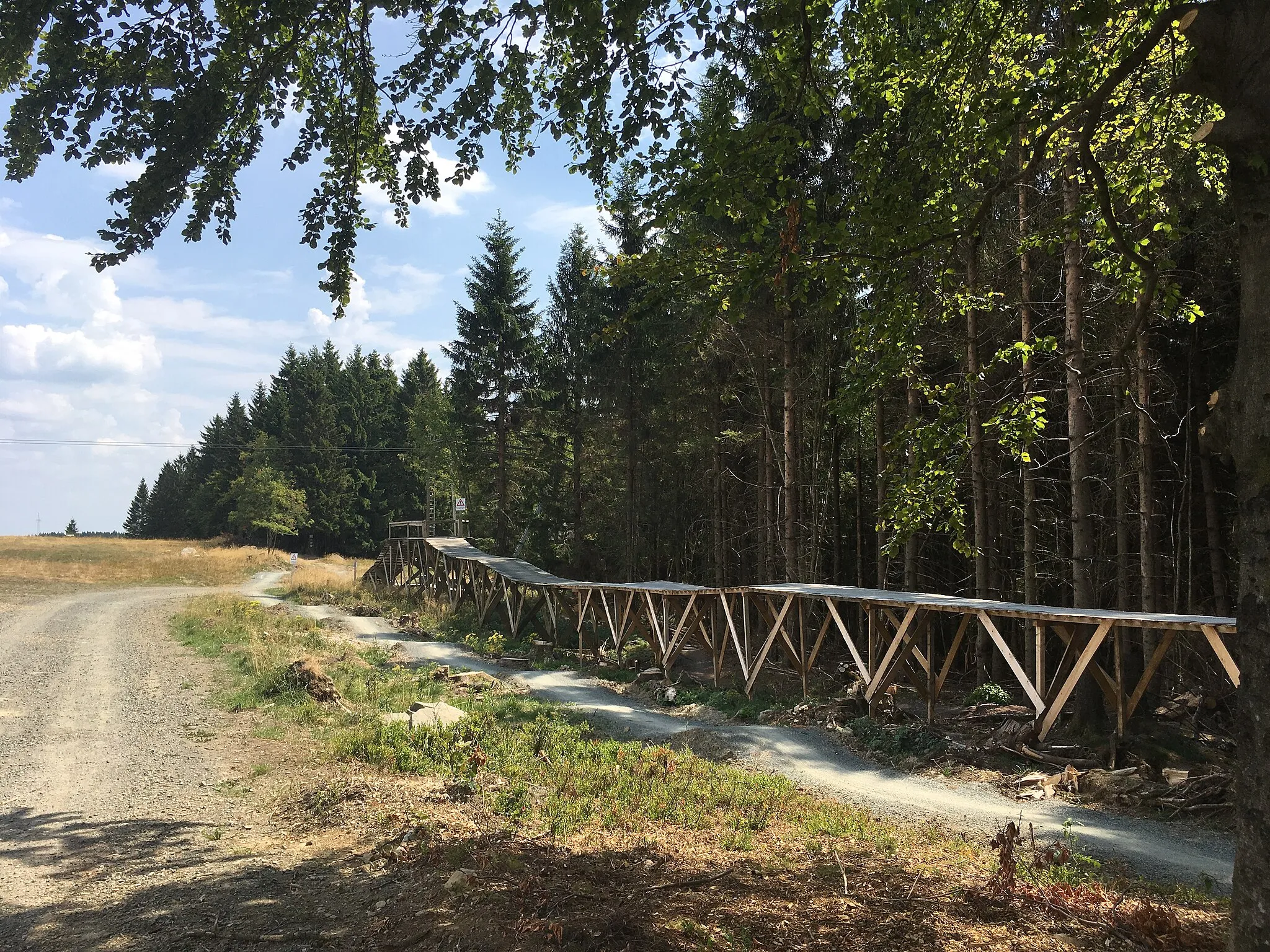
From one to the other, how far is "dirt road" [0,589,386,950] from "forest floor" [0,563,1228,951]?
0.03m

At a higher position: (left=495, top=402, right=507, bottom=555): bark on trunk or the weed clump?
(left=495, top=402, right=507, bottom=555): bark on trunk

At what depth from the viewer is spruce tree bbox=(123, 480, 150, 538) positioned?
300 feet

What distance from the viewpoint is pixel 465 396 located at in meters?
33.4

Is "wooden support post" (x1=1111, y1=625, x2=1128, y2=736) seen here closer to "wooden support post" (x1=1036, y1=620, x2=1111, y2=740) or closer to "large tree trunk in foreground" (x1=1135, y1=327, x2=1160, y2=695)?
"wooden support post" (x1=1036, y1=620, x2=1111, y2=740)

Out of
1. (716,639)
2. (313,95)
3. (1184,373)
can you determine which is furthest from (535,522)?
(313,95)

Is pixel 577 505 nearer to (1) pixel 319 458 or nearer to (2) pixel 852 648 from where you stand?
(2) pixel 852 648

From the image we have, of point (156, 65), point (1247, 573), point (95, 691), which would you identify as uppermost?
point (156, 65)

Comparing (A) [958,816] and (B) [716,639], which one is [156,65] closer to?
(A) [958,816]

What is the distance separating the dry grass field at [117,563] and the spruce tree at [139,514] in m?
29.0

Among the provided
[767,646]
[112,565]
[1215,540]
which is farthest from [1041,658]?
[112,565]

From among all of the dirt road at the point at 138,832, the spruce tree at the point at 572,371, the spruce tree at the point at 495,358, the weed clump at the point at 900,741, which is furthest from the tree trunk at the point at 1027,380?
the spruce tree at the point at 495,358

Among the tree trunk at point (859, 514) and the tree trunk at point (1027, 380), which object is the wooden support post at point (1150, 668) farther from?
the tree trunk at point (859, 514)

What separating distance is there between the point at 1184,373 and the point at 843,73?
971cm

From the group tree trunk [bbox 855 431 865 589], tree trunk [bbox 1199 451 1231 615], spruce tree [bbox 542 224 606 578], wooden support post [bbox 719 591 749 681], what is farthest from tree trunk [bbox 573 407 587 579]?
tree trunk [bbox 1199 451 1231 615]
